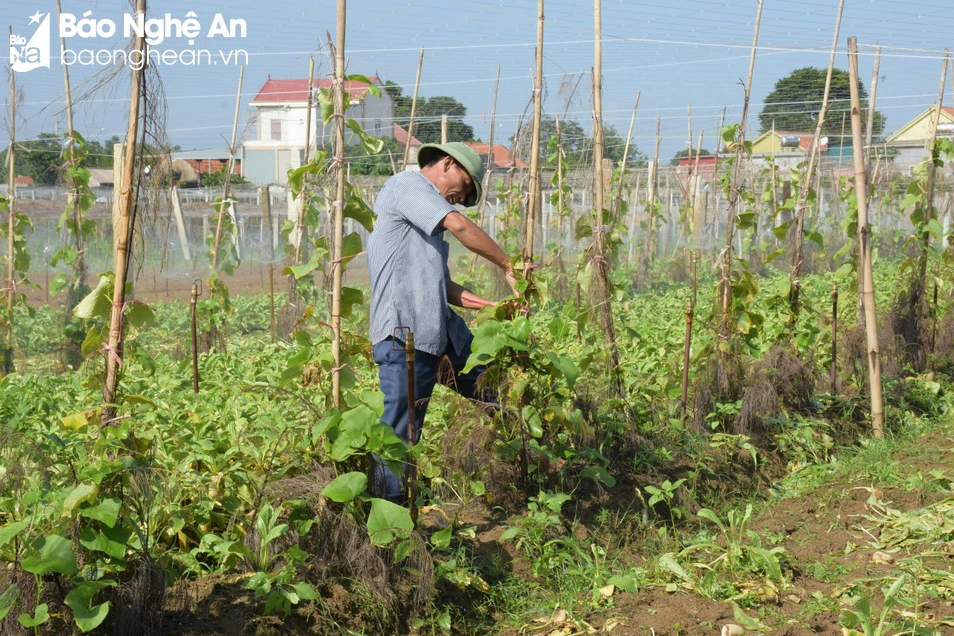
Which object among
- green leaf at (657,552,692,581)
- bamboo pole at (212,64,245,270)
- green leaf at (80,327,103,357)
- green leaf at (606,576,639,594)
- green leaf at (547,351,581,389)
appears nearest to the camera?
green leaf at (80,327,103,357)

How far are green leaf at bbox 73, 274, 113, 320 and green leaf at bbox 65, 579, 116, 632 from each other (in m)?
1.02

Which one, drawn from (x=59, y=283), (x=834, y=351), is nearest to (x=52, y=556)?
(x=834, y=351)

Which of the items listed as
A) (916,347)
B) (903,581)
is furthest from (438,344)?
(916,347)

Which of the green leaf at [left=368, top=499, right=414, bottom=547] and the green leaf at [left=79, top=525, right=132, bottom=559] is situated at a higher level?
the green leaf at [left=79, top=525, right=132, bottom=559]

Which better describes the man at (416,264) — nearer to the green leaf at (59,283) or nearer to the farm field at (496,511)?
the farm field at (496,511)

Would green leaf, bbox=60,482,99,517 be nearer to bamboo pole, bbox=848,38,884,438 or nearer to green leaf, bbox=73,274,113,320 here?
green leaf, bbox=73,274,113,320

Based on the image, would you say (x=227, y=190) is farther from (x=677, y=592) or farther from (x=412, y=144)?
(x=412, y=144)

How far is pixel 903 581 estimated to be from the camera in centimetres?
296

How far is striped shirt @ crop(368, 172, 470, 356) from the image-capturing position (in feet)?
11.3

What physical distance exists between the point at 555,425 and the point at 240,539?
1495 millimetres

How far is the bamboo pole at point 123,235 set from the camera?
2785mm

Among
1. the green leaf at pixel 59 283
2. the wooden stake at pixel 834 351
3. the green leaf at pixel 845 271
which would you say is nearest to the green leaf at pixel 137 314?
the wooden stake at pixel 834 351

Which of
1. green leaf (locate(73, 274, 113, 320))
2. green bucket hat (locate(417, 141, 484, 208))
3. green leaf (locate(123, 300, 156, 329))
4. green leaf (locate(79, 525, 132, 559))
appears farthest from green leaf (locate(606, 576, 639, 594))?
green leaf (locate(73, 274, 113, 320))

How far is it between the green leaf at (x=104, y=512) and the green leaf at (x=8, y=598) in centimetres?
23
